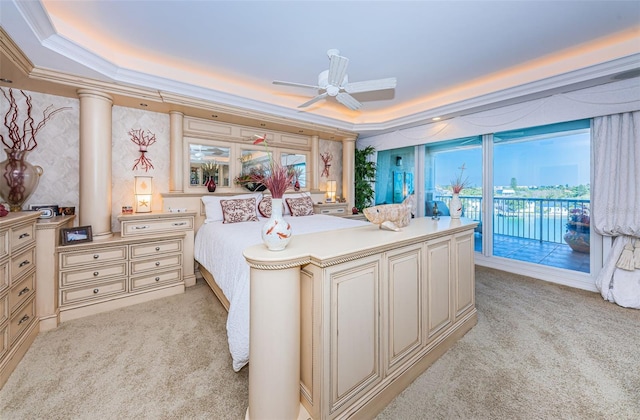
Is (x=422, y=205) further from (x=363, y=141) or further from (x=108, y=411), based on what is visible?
(x=108, y=411)

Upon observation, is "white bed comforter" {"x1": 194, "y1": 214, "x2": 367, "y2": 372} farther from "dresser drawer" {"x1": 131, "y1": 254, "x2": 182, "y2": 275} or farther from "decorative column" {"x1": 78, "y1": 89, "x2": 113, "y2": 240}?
"decorative column" {"x1": 78, "y1": 89, "x2": 113, "y2": 240}

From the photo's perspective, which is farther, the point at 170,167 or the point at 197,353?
the point at 170,167

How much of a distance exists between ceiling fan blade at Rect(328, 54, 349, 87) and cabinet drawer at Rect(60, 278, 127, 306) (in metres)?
3.08

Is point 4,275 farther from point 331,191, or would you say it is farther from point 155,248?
point 331,191

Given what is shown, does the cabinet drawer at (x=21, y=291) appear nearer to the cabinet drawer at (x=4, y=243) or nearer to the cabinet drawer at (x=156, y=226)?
the cabinet drawer at (x=4, y=243)

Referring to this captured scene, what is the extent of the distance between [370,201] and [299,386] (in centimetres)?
484

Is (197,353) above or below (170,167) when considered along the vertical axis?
below

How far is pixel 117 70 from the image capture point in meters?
2.74

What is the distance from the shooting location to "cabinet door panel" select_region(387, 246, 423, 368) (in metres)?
1.59

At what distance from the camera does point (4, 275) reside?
70.2 inches

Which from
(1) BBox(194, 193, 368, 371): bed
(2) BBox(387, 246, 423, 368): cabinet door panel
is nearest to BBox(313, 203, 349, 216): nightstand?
(1) BBox(194, 193, 368, 371): bed

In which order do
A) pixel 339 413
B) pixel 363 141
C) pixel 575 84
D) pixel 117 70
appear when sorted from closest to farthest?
pixel 339 413, pixel 117 70, pixel 575 84, pixel 363 141

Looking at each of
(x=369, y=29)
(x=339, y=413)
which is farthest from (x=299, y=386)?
(x=369, y=29)

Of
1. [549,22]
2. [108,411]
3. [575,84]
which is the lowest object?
[108,411]
